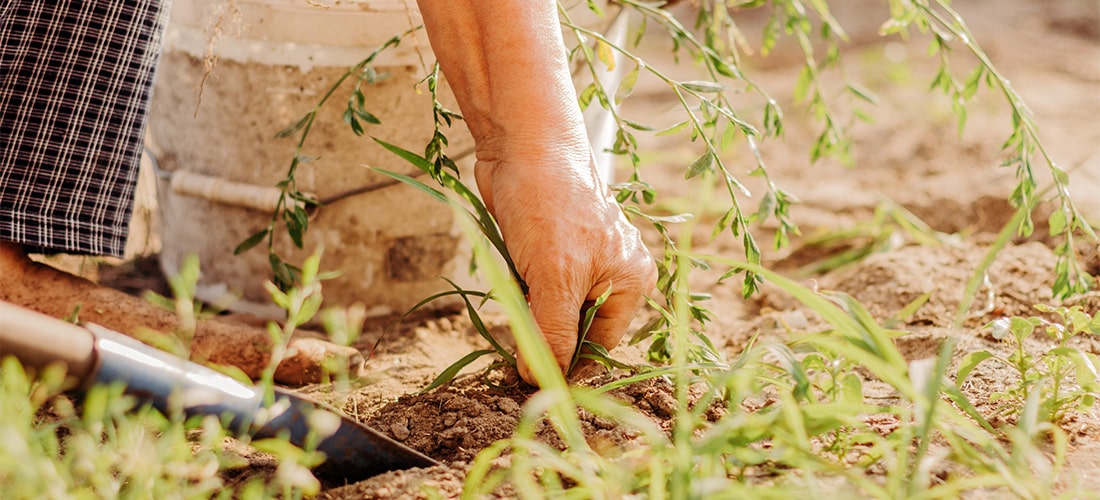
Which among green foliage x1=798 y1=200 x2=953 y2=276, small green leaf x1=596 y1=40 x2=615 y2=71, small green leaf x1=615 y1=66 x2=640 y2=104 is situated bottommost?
green foliage x1=798 y1=200 x2=953 y2=276

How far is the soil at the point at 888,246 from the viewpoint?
1318 mm

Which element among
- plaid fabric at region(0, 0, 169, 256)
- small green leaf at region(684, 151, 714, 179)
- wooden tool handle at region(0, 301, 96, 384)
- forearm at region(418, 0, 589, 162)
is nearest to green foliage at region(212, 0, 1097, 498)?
small green leaf at region(684, 151, 714, 179)

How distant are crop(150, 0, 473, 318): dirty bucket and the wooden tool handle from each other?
2.54 ft

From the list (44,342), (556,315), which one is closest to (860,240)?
(556,315)

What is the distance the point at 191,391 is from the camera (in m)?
1.06

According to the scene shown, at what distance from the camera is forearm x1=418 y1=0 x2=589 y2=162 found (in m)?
1.34

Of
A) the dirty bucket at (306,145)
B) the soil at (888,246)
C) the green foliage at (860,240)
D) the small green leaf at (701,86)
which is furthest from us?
the green foliage at (860,240)

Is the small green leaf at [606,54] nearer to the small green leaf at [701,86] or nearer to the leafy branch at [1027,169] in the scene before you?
the small green leaf at [701,86]

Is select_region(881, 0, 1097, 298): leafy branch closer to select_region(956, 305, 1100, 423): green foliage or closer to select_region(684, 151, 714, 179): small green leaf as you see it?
select_region(956, 305, 1100, 423): green foliage

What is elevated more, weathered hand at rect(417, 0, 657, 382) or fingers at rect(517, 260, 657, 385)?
weathered hand at rect(417, 0, 657, 382)

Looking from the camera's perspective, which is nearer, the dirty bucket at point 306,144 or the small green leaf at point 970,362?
the small green leaf at point 970,362

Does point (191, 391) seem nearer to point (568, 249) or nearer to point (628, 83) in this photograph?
point (568, 249)

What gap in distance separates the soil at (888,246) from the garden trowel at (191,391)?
45 millimetres

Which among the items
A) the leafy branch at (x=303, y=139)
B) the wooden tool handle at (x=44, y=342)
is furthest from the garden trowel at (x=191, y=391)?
the leafy branch at (x=303, y=139)
